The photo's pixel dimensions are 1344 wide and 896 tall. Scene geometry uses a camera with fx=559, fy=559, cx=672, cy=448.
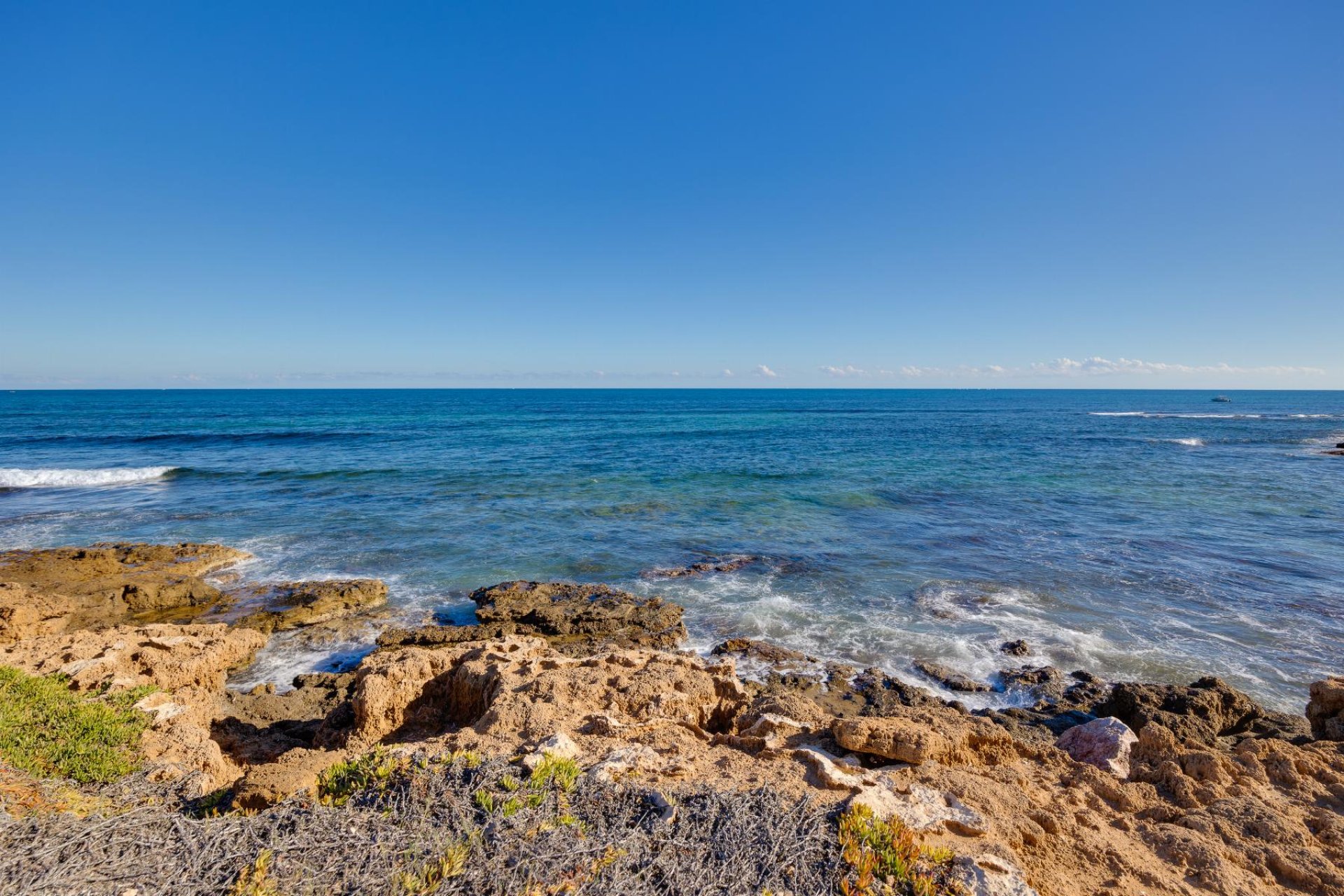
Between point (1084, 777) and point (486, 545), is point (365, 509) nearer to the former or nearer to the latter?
point (486, 545)

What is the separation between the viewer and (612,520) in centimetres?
2144

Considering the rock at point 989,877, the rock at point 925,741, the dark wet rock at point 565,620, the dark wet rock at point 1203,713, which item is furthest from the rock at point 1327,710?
the dark wet rock at point 565,620

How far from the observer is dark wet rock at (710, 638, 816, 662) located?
11430mm

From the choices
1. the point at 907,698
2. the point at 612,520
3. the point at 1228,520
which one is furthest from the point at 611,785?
the point at 1228,520

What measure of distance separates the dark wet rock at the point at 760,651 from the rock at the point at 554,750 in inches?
236

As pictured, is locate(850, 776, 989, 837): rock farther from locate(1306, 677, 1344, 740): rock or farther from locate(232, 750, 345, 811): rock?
locate(1306, 677, 1344, 740): rock

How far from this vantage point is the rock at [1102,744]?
695cm

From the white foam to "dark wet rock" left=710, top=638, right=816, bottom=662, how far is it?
3285cm

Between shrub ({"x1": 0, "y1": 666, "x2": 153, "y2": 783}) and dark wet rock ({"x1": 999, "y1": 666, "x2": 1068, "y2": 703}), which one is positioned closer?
shrub ({"x1": 0, "y1": 666, "x2": 153, "y2": 783})

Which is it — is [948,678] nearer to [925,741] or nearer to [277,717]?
[925,741]

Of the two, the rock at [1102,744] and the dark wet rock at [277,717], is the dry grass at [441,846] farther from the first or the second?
the rock at [1102,744]

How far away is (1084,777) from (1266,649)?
9.05m

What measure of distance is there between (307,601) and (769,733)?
1186 centimetres

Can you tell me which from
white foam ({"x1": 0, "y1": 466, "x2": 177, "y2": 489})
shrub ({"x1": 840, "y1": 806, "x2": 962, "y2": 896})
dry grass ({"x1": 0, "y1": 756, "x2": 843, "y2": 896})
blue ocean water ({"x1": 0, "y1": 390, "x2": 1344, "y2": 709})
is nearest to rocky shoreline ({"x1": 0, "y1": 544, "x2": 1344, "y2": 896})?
shrub ({"x1": 840, "y1": 806, "x2": 962, "y2": 896})
